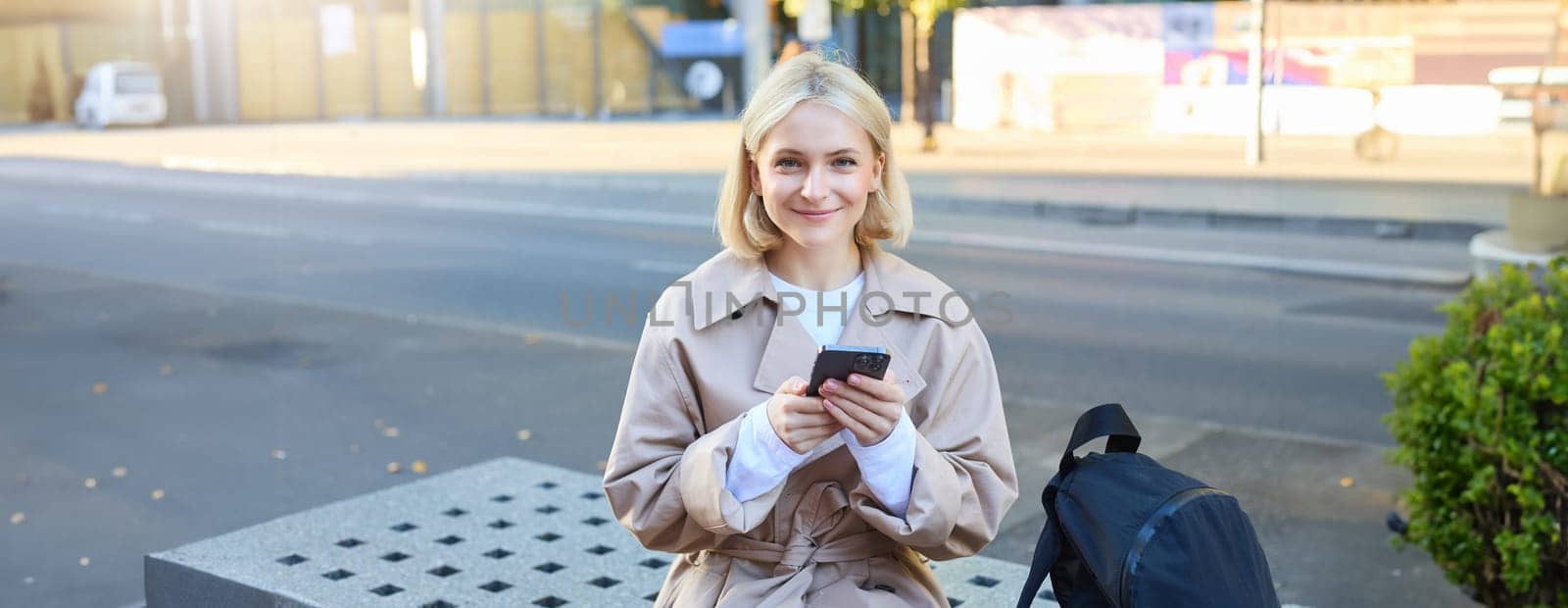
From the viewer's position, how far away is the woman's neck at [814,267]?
289cm

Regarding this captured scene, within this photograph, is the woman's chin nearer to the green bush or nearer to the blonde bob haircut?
the blonde bob haircut

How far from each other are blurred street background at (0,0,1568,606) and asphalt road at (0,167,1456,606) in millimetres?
Answer: 32

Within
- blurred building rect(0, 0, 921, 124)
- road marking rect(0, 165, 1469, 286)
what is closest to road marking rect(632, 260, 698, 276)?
road marking rect(0, 165, 1469, 286)

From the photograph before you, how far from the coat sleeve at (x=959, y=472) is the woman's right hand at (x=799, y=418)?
0.50ft

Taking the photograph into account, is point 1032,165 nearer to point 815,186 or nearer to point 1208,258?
point 1208,258

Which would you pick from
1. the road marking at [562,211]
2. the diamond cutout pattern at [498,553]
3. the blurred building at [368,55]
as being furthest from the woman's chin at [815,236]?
the blurred building at [368,55]

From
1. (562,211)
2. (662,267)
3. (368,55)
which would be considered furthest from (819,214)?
(368,55)

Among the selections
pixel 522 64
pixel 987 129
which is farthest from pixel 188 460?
pixel 522 64

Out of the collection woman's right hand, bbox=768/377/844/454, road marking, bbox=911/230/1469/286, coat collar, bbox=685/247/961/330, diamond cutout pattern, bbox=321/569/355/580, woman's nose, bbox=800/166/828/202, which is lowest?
road marking, bbox=911/230/1469/286

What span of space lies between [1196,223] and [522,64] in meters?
32.3

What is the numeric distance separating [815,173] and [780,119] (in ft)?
0.35

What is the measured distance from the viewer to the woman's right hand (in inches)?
97.0

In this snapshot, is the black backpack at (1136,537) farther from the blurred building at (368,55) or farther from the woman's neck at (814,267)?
the blurred building at (368,55)

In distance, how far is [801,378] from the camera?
265 centimetres
